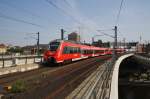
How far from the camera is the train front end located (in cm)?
3291

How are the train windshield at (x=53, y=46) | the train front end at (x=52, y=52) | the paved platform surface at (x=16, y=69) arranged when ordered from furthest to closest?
the train windshield at (x=53, y=46) < the train front end at (x=52, y=52) < the paved platform surface at (x=16, y=69)

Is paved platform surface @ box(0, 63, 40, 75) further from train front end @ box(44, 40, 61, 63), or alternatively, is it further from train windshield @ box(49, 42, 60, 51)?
train windshield @ box(49, 42, 60, 51)

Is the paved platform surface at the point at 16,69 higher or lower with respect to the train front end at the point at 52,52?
lower

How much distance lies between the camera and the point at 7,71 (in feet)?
85.6

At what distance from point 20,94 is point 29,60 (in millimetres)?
23045

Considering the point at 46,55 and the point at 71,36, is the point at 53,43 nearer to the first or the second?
the point at 46,55

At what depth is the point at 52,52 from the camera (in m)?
33.3

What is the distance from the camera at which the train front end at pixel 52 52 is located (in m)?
32.9

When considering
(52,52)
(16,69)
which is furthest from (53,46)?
(16,69)

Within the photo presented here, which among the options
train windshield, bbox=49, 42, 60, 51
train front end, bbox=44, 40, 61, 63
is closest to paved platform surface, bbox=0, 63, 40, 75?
train front end, bbox=44, 40, 61, 63

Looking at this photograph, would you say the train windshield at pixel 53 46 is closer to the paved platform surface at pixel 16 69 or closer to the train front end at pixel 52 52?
the train front end at pixel 52 52

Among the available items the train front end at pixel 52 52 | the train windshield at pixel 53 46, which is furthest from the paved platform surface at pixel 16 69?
the train windshield at pixel 53 46

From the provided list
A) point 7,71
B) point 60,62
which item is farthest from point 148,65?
point 7,71

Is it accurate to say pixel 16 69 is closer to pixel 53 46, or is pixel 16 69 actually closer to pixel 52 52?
pixel 52 52
